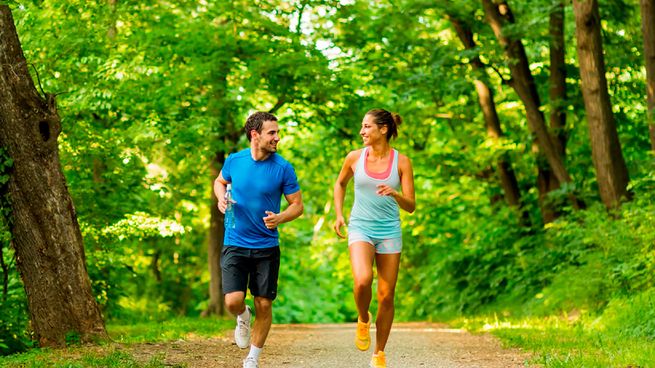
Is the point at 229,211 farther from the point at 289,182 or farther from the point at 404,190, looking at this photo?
the point at 404,190

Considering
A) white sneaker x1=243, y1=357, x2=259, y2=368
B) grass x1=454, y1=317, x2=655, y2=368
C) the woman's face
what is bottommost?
grass x1=454, y1=317, x2=655, y2=368

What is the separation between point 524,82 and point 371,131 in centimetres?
1185

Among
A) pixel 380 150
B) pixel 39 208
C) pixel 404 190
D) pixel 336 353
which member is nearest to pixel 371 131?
pixel 380 150

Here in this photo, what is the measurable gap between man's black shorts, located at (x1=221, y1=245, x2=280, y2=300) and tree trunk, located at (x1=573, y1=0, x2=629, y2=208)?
943 centimetres

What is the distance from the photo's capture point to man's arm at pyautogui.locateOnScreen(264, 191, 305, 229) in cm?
804

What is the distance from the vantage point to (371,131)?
8586 mm

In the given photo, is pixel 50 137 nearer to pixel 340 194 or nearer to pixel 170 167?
pixel 340 194

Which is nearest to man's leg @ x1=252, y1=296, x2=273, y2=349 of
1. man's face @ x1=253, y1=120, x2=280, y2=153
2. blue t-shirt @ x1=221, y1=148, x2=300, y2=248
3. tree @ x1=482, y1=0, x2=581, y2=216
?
blue t-shirt @ x1=221, y1=148, x2=300, y2=248

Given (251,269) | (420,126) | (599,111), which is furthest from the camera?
(420,126)

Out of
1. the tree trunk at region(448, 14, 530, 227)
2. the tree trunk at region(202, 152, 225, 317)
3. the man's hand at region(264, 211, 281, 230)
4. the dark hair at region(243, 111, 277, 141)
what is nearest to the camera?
the man's hand at region(264, 211, 281, 230)

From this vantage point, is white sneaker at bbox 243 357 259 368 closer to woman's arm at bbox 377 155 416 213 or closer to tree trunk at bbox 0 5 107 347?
woman's arm at bbox 377 155 416 213

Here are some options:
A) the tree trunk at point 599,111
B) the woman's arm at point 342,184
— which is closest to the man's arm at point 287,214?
the woman's arm at point 342,184

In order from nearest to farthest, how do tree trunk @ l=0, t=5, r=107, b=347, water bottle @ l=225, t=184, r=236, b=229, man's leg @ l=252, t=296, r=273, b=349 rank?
1. water bottle @ l=225, t=184, r=236, b=229
2. man's leg @ l=252, t=296, r=273, b=349
3. tree trunk @ l=0, t=5, r=107, b=347

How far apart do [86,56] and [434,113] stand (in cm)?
1081
